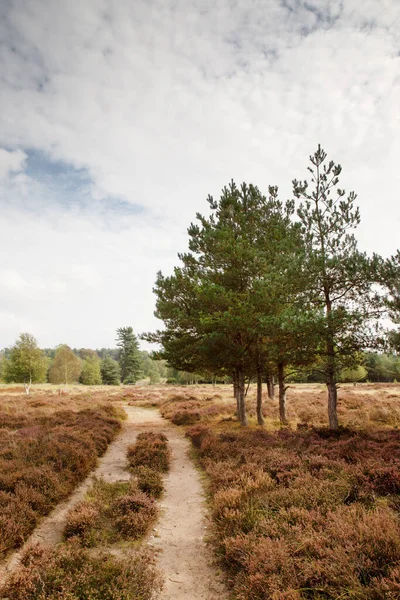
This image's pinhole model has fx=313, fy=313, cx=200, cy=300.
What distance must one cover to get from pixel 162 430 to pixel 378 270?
14.1 meters

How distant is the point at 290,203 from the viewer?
1636cm

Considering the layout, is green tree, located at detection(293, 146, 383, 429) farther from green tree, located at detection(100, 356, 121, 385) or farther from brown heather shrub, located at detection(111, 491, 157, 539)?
green tree, located at detection(100, 356, 121, 385)

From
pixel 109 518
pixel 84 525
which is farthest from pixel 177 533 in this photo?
pixel 84 525

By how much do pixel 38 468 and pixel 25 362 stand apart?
33918 mm

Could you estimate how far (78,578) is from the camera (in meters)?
4.38

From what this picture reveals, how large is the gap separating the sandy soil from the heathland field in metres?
0.04

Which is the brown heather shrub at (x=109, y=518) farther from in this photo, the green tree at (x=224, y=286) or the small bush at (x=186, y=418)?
the small bush at (x=186, y=418)

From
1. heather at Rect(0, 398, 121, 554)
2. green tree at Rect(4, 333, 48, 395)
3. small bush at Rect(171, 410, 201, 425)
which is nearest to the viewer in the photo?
heather at Rect(0, 398, 121, 554)

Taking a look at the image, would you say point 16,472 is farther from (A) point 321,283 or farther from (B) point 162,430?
(A) point 321,283

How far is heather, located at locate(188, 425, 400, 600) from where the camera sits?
13.7 feet

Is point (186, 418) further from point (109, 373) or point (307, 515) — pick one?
point (109, 373)

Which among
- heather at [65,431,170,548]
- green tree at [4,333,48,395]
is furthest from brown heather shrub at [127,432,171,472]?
→ green tree at [4,333,48,395]

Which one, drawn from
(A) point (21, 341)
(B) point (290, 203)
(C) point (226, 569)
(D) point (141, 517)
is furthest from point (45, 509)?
(A) point (21, 341)

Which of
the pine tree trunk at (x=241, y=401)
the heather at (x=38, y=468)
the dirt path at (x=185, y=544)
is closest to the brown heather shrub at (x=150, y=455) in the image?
the dirt path at (x=185, y=544)
